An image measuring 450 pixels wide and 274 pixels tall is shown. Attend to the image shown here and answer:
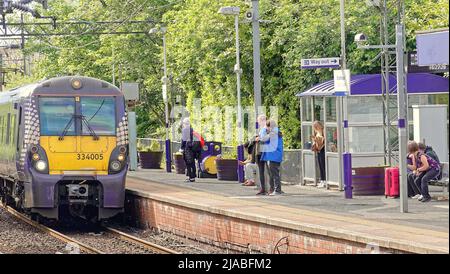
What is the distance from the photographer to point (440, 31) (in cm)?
938

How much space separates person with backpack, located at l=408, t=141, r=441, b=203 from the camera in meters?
21.3

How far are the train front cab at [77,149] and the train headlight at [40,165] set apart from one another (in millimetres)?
20

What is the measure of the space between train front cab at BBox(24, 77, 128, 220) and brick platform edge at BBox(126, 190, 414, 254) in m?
1.11

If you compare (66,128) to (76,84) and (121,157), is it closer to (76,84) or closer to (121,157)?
(76,84)

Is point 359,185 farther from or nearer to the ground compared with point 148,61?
nearer to the ground

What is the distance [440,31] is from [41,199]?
15355 mm

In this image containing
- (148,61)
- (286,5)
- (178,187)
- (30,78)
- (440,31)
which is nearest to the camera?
(440,31)

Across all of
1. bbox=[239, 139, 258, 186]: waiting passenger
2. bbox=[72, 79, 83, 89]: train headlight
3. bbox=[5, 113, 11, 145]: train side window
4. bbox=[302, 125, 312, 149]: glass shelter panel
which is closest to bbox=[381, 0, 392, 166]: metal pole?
bbox=[302, 125, 312, 149]: glass shelter panel

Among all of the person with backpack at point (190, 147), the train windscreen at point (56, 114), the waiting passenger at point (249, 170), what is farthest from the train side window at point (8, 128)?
the waiting passenger at point (249, 170)

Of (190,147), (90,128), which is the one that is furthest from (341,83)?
(190,147)

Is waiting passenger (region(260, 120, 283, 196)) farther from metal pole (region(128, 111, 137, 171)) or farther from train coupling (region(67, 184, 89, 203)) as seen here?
metal pole (region(128, 111, 137, 171))

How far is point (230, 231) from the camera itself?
19.4 metres
